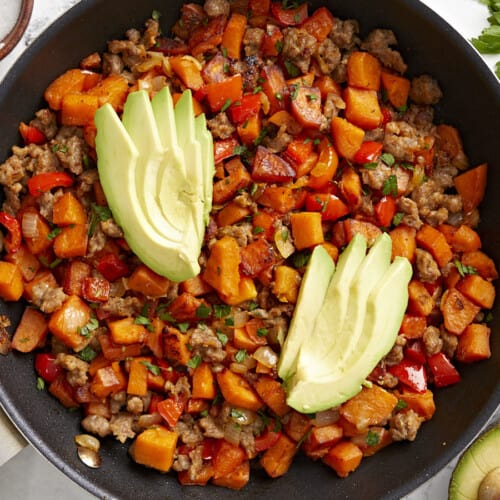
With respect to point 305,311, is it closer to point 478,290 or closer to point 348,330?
point 348,330

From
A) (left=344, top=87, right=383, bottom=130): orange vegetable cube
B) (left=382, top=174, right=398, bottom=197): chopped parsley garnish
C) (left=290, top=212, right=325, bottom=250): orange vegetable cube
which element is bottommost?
(left=290, top=212, right=325, bottom=250): orange vegetable cube

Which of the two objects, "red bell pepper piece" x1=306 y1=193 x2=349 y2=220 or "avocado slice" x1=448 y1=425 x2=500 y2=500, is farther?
"avocado slice" x1=448 y1=425 x2=500 y2=500

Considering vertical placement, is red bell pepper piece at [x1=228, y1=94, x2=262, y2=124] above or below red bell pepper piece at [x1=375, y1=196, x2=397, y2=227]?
above

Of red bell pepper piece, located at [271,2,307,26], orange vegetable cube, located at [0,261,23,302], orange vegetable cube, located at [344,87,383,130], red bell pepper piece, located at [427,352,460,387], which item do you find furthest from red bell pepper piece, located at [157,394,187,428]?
red bell pepper piece, located at [271,2,307,26]

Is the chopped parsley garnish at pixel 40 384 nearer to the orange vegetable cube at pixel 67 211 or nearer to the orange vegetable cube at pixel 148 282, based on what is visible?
the orange vegetable cube at pixel 148 282

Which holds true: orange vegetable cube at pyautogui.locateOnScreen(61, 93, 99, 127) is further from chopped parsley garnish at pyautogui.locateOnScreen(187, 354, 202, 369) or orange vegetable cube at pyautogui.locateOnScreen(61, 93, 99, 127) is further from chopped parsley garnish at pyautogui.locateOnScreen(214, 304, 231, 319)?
chopped parsley garnish at pyautogui.locateOnScreen(187, 354, 202, 369)

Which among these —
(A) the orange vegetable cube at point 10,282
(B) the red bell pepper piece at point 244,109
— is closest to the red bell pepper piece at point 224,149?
(B) the red bell pepper piece at point 244,109

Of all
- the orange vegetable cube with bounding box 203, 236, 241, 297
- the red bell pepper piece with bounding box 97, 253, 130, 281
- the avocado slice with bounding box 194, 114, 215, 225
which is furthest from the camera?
the red bell pepper piece with bounding box 97, 253, 130, 281

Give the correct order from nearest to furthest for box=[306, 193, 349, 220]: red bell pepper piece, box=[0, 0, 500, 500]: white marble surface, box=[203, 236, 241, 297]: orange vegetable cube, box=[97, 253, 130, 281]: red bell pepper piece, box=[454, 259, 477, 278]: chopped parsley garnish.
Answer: box=[203, 236, 241, 297]: orange vegetable cube → box=[97, 253, 130, 281]: red bell pepper piece → box=[306, 193, 349, 220]: red bell pepper piece → box=[454, 259, 477, 278]: chopped parsley garnish → box=[0, 0, 500, 500]: white marble surface
